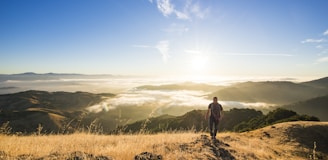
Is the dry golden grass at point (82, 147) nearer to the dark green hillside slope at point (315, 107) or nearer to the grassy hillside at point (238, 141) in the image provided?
the grassy hillside at point (238, 141)

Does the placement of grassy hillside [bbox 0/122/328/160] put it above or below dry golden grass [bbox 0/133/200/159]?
below

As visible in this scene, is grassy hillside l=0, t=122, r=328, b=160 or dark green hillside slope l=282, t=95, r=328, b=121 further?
dark green hillside slope l=282, t=95, r=328, b=121

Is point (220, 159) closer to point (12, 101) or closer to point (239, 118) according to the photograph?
point (239, 118)

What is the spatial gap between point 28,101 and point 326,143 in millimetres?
217610

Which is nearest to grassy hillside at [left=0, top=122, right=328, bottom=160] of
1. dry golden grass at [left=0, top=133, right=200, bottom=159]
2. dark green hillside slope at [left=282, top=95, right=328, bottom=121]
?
dry golden grass at [left=0, top=133, right=200, bottom=159]

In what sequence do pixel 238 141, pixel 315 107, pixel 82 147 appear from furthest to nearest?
1. pixel 315 107
2. pixel 238 141
3. pixel 82 147

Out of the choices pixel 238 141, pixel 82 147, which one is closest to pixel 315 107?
pixel 238 141

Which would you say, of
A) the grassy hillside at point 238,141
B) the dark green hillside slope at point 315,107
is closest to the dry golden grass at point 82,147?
the grassy hillside at point 238,141

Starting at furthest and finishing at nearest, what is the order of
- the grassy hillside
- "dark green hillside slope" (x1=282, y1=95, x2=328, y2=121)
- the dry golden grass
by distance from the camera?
"dark green hillside slope" (x1=282, y1=95, x2=328, y2=121), the grassy hillside, the dry golden grass

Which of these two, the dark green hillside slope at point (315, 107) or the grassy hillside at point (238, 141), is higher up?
the grassy hillside at point (238, 141)

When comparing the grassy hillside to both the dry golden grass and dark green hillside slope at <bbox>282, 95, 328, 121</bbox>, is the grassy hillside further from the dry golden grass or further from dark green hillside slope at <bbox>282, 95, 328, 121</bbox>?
dark green hillside slope at <bbox>282, 95, 328, 121</bbox>

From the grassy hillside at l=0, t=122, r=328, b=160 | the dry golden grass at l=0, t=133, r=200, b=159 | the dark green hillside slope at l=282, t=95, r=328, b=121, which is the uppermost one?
the dry golden grass at l=0, t=133, r=200, b=159

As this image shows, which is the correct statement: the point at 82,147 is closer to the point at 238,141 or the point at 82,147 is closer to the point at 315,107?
the point at 238,141

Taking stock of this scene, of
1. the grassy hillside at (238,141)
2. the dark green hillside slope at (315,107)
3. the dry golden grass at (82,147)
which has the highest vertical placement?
the dry golden grass at (82,147)
